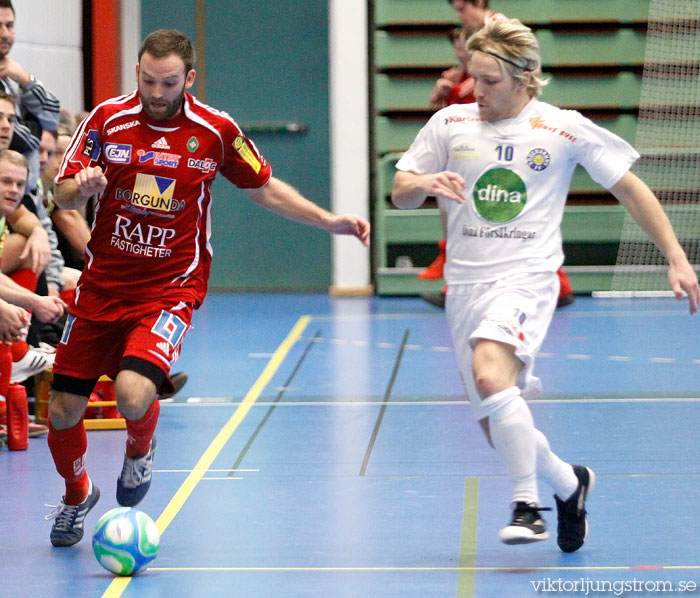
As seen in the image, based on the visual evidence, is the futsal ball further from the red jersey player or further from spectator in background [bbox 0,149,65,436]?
spectator in background [bbox 0,149,65,436]

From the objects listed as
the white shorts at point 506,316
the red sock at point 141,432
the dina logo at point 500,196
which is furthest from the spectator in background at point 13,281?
the dina logo at point 500,196

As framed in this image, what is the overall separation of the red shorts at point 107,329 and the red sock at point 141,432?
0.16 m

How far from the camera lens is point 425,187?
388 cm

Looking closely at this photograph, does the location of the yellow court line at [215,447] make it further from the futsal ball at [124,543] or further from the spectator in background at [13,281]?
the spectator in background at [13,281]

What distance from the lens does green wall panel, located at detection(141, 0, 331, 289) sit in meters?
12.6

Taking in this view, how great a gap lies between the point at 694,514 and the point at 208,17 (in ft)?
31.3

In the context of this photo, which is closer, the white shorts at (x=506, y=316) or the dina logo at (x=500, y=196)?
the white shorts at (x=506, y=316)

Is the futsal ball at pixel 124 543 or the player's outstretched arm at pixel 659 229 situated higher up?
the player's outstretched arm at pixel 659 229

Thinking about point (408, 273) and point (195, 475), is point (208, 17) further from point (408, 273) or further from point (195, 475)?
point (195, 475)

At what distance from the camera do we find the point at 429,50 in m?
11.9

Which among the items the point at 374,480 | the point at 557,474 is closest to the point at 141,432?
the point at 374,480

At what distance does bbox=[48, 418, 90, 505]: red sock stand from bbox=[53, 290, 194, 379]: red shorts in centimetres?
21

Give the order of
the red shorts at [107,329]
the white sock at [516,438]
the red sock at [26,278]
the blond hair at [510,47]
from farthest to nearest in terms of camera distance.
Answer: the red sock at [26,278] < the red shorts at [107,329] < the blond hair at [510,47] < the white sock at [516,438]

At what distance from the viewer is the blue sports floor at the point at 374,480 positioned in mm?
3691
